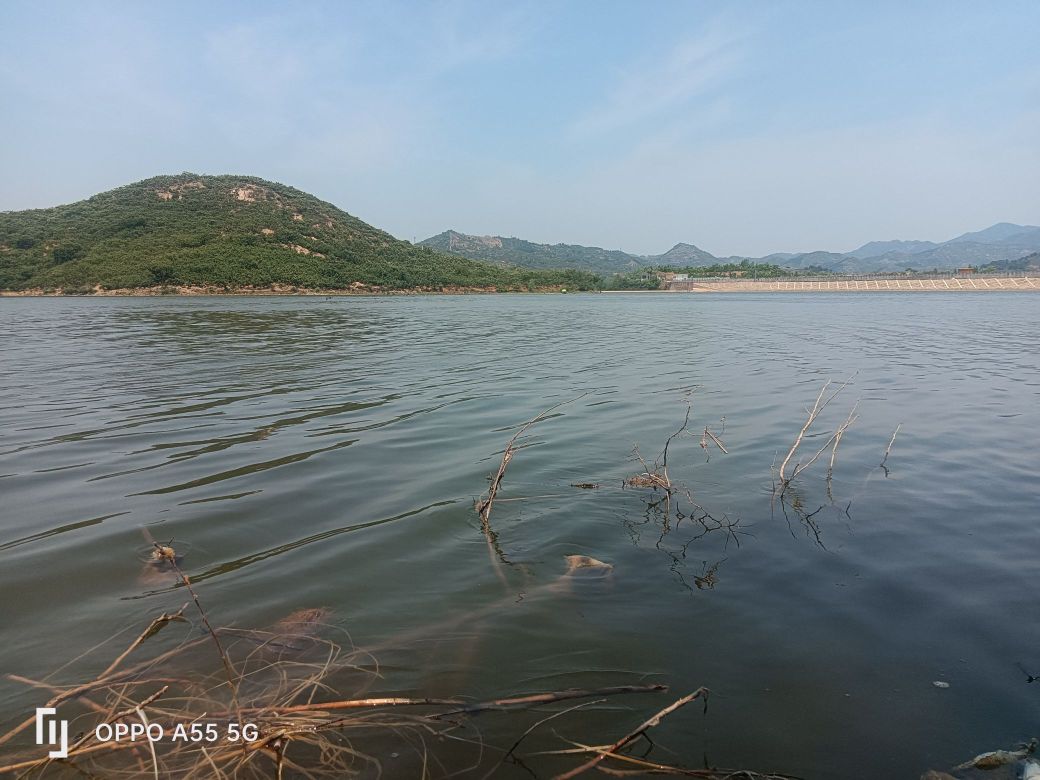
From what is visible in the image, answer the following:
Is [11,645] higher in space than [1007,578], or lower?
higher

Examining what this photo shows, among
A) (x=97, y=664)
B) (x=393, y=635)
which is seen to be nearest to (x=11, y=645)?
(x=97, y=664)

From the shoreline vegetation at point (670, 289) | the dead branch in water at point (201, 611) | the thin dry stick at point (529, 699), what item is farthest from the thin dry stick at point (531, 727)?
the shoreline vegetation at point (670, 289)

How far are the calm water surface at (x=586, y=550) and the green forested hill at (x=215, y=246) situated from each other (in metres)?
66.9

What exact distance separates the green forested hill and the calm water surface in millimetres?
66919

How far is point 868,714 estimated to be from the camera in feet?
8.80

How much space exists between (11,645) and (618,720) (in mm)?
3398

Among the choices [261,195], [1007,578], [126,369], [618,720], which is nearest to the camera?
[618,720]

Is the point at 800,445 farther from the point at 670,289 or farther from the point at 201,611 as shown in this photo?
the point at 670,289

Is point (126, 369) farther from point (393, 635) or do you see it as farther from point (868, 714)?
point (868, 714)

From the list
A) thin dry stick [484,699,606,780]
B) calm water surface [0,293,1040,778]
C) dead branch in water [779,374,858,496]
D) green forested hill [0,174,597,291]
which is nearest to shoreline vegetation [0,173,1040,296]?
green forested hill [0,174,597,291]

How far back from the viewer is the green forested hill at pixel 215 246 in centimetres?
6550

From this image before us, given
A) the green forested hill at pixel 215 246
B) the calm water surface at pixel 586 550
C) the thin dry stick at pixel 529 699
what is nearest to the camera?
the thin dry stick at pixel 529 699

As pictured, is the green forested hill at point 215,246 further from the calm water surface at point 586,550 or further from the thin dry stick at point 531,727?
the thin dry stick at point 531,727

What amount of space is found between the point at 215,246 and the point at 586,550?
85893mm
